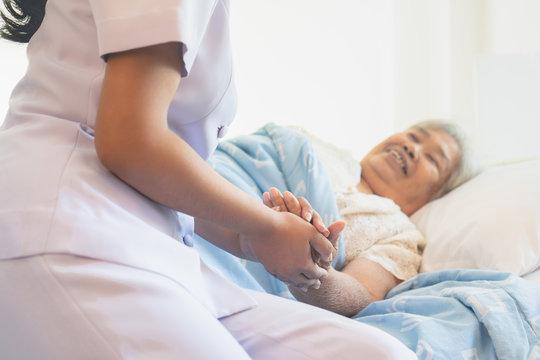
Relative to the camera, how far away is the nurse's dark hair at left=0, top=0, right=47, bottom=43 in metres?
0.72

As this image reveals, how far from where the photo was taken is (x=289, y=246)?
0.74 meters

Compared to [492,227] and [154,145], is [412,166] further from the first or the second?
[154,145]

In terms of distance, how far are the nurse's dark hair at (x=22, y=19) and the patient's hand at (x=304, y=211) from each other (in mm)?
430

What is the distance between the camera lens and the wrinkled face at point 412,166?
1.84m

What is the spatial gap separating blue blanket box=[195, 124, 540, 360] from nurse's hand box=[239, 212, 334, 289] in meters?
0.25

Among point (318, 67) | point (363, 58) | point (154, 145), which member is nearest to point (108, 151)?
point (154, 145)

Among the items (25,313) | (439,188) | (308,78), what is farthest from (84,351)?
(308,78)

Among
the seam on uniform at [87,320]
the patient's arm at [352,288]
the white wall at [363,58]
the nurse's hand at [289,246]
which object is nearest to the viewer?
the seam on uniform at [87,320]

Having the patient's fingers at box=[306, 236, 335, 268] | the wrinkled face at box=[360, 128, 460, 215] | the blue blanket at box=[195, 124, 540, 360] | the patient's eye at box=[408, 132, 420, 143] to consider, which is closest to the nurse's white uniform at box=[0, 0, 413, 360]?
the patient's fingers at box=[306, 236, 335, 268]

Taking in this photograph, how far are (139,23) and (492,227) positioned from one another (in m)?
1.13

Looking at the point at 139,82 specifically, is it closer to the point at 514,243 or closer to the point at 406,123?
the point at 514,243

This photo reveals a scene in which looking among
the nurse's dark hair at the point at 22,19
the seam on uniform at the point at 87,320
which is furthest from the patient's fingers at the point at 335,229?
the nurse's dark hair at the point at 22,19

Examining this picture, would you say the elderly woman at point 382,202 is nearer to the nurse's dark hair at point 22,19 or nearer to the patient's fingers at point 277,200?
the patient's fingers at point 277,200

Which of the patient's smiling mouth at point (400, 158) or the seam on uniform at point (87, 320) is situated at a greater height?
the seam on uniform at point (87, 320)
